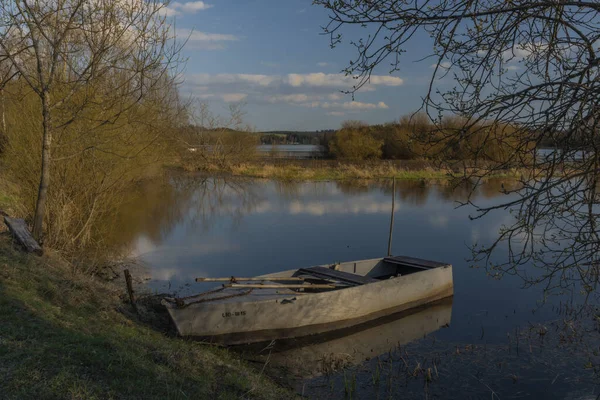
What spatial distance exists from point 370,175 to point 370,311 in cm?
2898

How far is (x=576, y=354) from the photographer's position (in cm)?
788

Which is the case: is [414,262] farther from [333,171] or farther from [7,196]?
[333,171]

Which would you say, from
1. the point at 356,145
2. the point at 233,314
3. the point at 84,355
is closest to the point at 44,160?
the point at 233,314

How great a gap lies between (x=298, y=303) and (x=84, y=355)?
14.6 ft

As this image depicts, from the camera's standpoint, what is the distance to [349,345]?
8469 mm

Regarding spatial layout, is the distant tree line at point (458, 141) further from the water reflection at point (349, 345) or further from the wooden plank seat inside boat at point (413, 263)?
the wooden plank seat inside boat at point (413, 263)

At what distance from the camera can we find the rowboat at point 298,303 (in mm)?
7633

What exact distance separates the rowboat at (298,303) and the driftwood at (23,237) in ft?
8.25

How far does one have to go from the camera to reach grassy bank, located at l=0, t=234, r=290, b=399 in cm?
374

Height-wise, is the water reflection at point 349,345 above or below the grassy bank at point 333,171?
below

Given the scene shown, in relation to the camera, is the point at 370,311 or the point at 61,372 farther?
the point at 370,311

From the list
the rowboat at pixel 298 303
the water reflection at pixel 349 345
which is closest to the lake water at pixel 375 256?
the water reflection at pixel 349 345

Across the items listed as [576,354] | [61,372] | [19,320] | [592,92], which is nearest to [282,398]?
[61,372]

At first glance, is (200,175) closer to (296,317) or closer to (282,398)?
(296,317)
